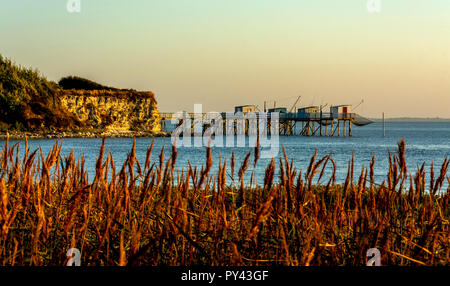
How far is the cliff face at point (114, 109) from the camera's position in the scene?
61.5 metres

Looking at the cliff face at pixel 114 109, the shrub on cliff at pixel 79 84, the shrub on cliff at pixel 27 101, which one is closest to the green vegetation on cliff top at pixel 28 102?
the shrub on cliff at pixel 27 101

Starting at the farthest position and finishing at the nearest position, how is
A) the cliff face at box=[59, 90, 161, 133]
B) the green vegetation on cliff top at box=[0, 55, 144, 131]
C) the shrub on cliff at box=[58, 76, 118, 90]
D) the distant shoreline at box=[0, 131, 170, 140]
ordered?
the shrub on cliff at box=[58, 76, 118, 90]
the cliff face at box=[59, 90, 161, 133]
the green vegetation on cliff top at box=[0, 55, 144, 131]
the distant shoreline at box=[0, 131, 170, 140]

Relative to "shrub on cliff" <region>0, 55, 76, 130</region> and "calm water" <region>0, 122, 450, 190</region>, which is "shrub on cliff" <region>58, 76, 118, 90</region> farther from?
"calm water" <region>0, 122, 450, 190</region>

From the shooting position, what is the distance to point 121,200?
333cm

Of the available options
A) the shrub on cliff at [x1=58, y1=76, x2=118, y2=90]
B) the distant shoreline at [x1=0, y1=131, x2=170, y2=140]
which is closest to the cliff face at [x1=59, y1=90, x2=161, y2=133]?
the distant shoreline at [x1=0, y1=131, x2=170, y2=140]

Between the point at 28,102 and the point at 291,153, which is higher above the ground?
the point at 28,102

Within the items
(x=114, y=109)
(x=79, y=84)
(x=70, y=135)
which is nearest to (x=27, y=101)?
(x=70, y=135)

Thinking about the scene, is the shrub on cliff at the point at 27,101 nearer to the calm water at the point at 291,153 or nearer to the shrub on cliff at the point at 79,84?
the calm water at the point at 291,153

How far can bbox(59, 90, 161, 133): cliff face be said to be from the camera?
202 feet

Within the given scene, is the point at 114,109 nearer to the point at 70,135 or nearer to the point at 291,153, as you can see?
the point at 70,135

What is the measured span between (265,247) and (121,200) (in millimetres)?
961

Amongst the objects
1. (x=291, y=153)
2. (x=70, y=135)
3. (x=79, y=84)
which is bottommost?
(x=291, y=153)

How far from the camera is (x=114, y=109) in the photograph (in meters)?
65.3
